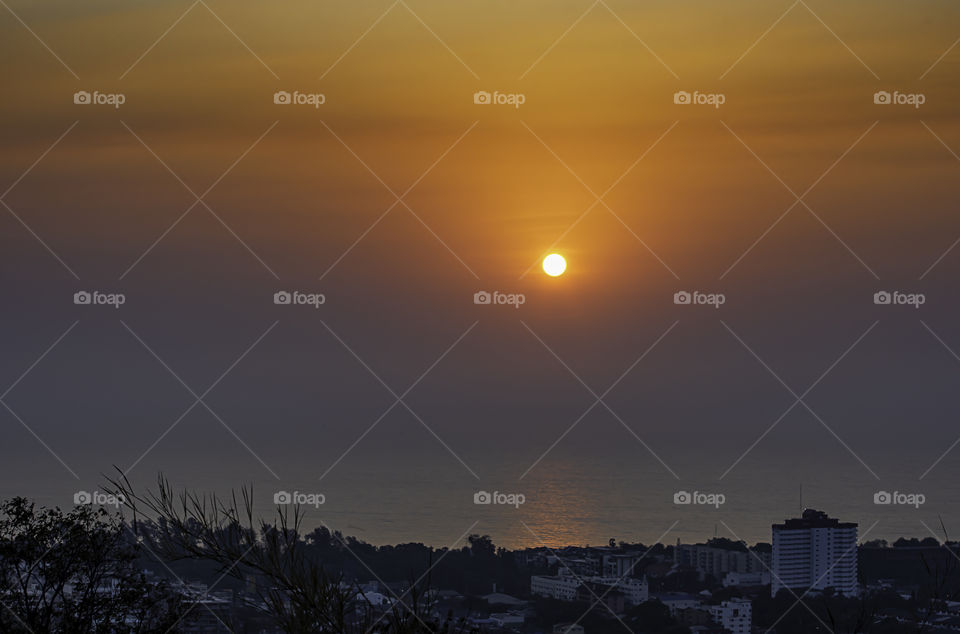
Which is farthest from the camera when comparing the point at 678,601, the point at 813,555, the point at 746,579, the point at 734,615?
the point at 746,579

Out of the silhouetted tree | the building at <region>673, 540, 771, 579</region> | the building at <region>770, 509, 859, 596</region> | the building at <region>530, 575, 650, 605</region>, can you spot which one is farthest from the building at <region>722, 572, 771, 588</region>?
the silhouetted tree

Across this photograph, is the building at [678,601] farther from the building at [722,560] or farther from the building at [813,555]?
the building at [722,560]

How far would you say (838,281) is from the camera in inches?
1108

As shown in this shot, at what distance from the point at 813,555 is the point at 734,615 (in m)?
2.08

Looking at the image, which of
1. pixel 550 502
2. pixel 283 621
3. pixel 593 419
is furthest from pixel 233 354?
pixel 283 621

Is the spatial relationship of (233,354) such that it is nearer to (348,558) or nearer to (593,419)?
(593,419)

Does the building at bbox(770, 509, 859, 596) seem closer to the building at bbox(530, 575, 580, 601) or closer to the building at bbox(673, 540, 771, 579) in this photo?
the building at bbox(673, 540, 771, 579)

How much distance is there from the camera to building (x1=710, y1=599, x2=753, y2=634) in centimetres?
1080

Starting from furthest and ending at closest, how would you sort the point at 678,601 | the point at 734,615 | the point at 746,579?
the point at 746,579 → the point at 678,601 → the point at 734,615

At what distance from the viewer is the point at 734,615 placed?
11.3m

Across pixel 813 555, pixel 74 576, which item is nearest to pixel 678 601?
pixel 813 555

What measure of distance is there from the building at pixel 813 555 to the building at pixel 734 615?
65 cm

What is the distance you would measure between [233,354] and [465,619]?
23.9 m

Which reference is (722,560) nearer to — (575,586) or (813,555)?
(813,555)
